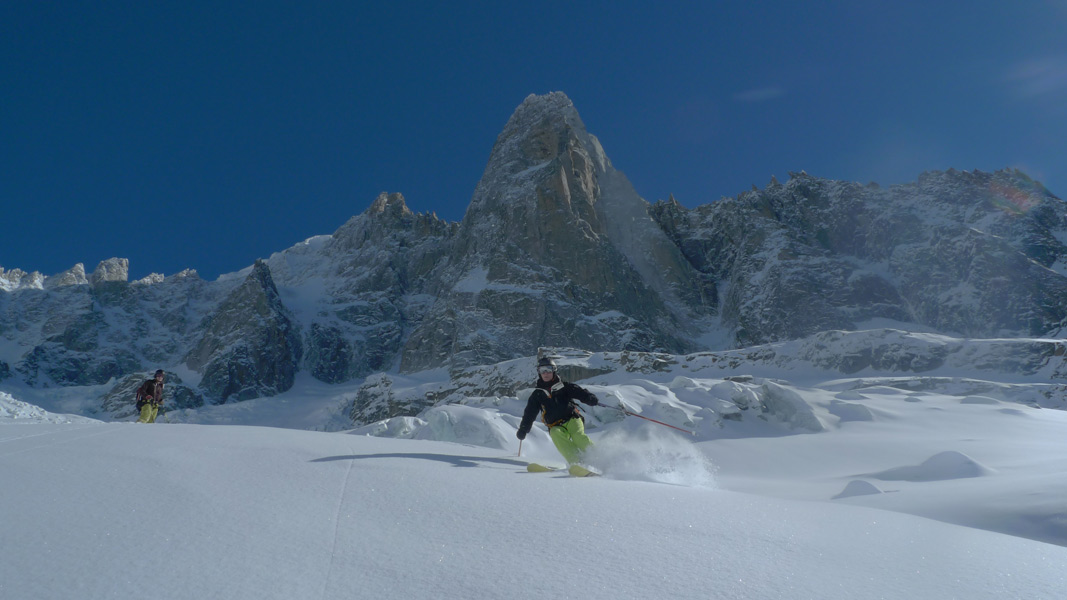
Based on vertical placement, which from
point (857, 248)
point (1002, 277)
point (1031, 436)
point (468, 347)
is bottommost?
point (1031, 436)

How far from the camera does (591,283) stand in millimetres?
119875

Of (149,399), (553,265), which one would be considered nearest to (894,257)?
(553,265)

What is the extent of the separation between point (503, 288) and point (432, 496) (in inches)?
4421

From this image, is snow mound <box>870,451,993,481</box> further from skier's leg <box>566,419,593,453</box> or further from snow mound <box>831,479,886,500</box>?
skier's leg <box>566,419,593,453</box>

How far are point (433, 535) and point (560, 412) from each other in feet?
18.1

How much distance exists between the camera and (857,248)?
12625 cm

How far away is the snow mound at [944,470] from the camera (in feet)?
24.7

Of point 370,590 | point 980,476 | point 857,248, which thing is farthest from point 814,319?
point 370,590

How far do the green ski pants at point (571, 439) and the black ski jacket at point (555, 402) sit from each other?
8 cm

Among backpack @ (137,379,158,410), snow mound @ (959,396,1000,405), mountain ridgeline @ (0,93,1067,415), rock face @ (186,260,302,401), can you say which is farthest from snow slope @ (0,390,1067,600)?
rock face @ (186,260,302,401)

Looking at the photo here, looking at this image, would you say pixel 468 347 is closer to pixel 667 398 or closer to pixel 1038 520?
pixel 667 398

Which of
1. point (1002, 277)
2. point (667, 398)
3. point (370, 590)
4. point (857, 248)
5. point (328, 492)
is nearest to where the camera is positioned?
point (370, 590)

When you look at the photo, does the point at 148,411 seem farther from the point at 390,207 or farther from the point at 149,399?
the point at 390,207

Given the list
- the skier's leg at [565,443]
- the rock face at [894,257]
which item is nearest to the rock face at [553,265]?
the rock face at [894,257]
